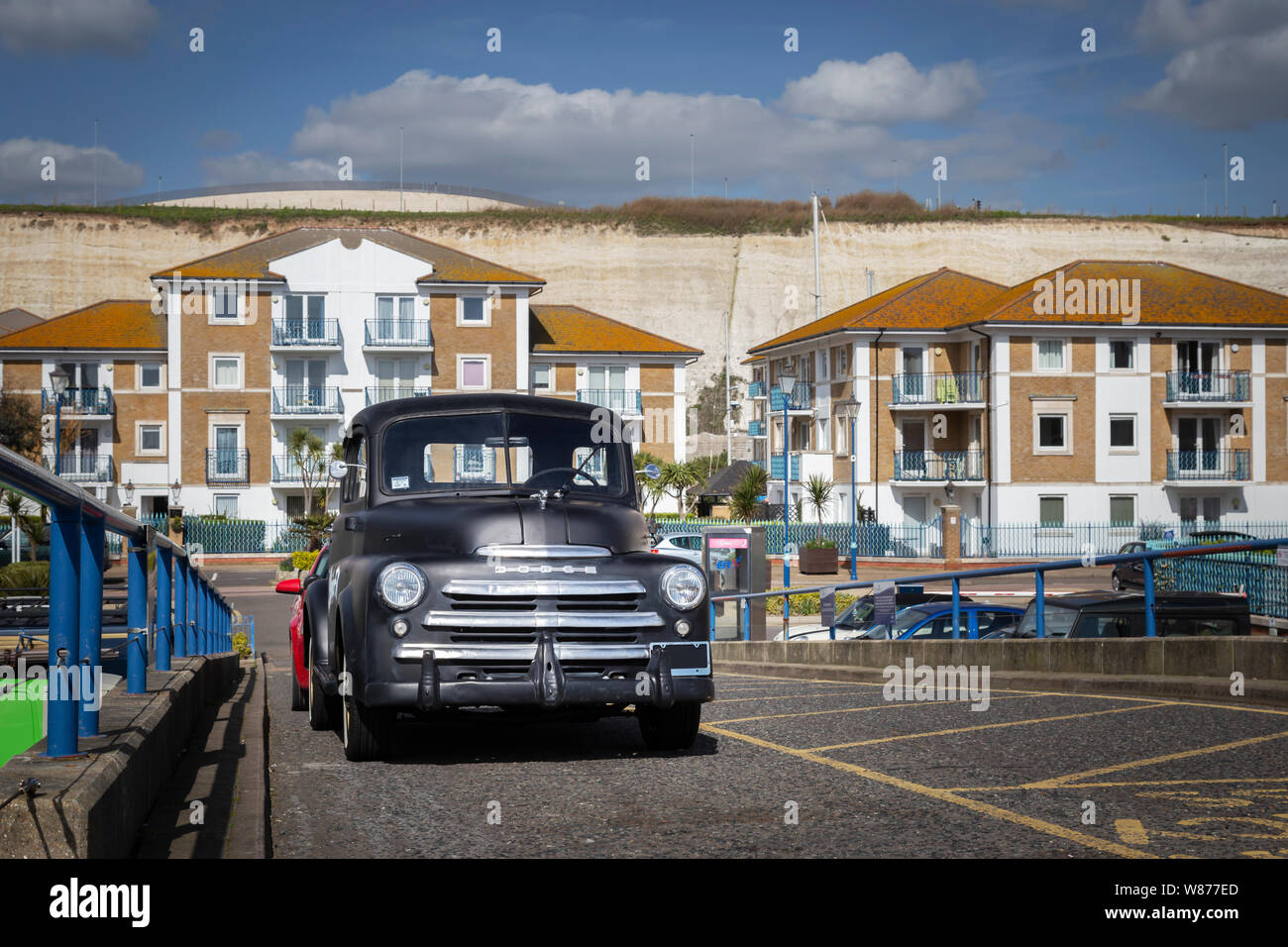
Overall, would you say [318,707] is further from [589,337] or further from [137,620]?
[589,337]

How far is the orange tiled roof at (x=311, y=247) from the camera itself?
6378 centimetres

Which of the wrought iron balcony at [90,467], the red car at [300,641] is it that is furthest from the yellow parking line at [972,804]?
the wrought iron balcony at [90,467]

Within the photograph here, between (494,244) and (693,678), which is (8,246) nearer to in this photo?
(494,244)

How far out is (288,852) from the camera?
570 centimetres

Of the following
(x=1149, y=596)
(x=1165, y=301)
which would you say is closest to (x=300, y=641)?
(x=1149, y=596)

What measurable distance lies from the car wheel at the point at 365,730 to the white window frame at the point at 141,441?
62.9 metres

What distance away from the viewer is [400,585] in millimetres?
7762

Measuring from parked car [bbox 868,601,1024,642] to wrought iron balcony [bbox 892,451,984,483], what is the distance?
38.3 meters

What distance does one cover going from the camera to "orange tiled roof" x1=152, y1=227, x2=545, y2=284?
63.8 meters

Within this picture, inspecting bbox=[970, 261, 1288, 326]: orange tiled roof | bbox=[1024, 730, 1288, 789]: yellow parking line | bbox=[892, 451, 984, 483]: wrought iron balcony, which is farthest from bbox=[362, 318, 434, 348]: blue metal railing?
bbox=[1024, 730, 1288, 789]: yellow parking line

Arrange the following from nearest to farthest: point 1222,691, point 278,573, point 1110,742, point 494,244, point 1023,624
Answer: point 1110,742
point 1222,691
point 1023,624
point 278,573
point 494,244

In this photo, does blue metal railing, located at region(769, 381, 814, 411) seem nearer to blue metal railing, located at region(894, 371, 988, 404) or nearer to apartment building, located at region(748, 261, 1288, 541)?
apartment building, located at region(748, 261, 1288, 541)

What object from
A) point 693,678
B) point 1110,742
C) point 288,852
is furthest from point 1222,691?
point 288,852
